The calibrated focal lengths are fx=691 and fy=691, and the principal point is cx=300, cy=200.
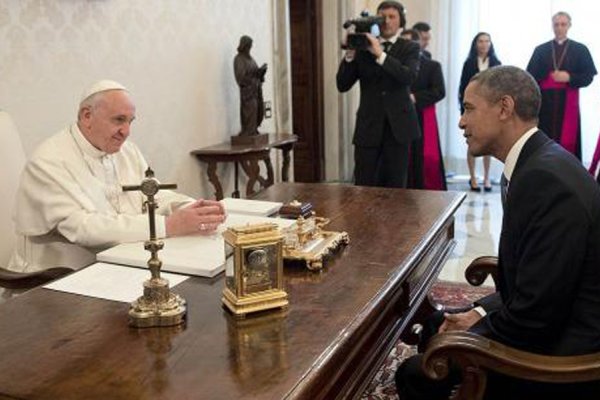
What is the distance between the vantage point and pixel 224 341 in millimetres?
1329

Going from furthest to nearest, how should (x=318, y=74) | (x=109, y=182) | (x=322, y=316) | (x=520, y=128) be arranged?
(x=318, y=74) → (x=109, y=182) → (x=520, y=128) → (x=322, y=316)

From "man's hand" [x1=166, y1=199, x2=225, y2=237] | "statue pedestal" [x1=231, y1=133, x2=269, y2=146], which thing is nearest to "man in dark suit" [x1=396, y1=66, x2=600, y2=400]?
"man's hand" [x1=166, y1=199, x2=225, y2=237]

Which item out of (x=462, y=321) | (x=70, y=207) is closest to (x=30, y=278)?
(x=70, y=207)

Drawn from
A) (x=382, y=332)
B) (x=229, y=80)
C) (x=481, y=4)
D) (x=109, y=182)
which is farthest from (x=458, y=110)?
(x=382, y=332)

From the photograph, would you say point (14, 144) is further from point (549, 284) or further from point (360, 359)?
point (549, 284)

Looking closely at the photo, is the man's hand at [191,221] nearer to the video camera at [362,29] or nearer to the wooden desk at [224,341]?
the wooden desk at [224,341]

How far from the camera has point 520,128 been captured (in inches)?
73.2

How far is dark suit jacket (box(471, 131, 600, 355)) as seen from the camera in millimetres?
1564

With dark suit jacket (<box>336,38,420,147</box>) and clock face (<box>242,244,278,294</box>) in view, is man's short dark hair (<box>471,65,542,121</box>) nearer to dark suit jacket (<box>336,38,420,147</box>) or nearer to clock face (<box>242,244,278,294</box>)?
clock face (<box>242,244,278,294</box>)

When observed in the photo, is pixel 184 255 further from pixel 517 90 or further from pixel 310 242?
pixel 517 90

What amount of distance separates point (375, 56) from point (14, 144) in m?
2.29

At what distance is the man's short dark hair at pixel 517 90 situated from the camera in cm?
184

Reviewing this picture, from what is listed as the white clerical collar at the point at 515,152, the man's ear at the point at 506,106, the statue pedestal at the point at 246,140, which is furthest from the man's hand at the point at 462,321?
the statue pedestal at the point at 246,140

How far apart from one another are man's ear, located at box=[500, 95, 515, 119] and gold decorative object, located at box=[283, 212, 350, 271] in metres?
0.55
